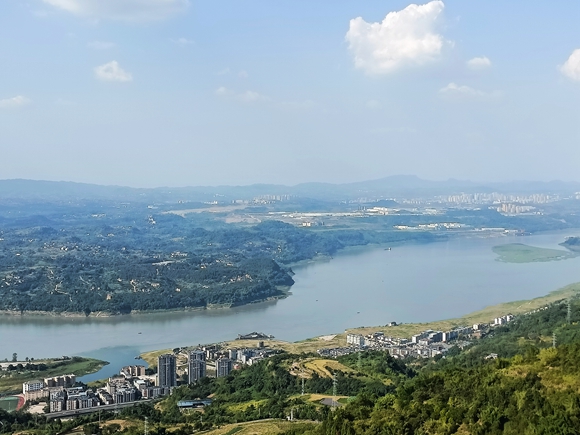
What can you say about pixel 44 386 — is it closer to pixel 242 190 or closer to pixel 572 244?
pixel 572 244

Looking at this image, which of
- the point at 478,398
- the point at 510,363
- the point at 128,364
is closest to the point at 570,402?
the point at 478,398

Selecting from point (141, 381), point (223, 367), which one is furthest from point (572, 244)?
point (141, 381)

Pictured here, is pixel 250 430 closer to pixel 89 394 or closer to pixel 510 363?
pixel 510 363

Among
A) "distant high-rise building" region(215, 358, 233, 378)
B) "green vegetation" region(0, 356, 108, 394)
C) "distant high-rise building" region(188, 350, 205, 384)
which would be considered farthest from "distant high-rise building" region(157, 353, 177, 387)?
"green vegetation" region(0, 356, 108, 394)

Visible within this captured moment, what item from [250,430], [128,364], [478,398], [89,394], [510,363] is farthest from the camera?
[128,364]

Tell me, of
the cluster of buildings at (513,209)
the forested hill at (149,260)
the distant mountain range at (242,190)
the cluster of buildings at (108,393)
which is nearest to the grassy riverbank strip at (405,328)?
the cluster of buildings at (108,393)

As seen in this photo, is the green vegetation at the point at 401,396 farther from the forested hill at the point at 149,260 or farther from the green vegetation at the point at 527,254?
the green vegetation at the point at 527,254

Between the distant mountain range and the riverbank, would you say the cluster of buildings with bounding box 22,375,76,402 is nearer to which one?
the riverbank
